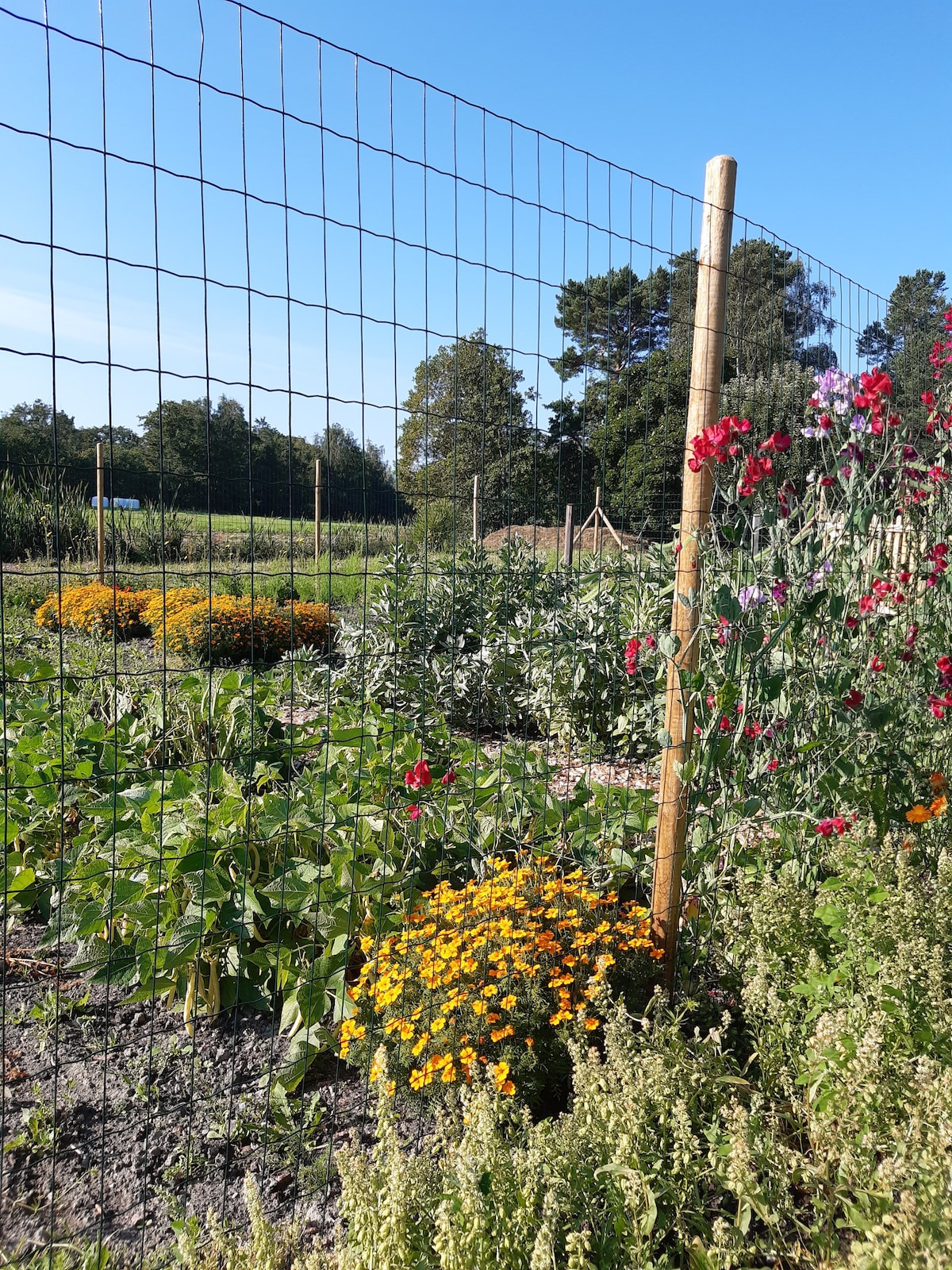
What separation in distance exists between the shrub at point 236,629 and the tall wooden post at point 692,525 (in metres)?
4.28

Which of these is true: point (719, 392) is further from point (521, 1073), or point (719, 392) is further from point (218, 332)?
point (521, 1073)

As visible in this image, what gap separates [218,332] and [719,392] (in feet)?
4.14

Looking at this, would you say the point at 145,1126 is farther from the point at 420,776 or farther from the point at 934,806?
the point at 934,806

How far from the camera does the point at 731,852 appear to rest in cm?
236

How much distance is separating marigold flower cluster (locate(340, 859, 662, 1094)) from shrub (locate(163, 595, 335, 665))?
4.25 m

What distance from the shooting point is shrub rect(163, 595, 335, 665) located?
21.4 ft

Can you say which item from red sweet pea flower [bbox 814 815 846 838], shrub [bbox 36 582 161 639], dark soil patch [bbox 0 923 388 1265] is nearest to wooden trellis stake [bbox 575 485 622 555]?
red sweet pea flower [bbox 814 815 846 838]

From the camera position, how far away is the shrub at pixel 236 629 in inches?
257

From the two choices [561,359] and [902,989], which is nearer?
[902,989]

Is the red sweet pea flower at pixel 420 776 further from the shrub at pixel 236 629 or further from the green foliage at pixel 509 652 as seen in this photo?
the shrub at pixel 236 629

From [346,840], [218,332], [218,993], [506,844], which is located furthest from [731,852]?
[218,332]

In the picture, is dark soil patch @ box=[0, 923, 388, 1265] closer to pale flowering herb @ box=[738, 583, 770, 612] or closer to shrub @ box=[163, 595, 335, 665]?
pale flowering herb @ box=[738, 583, 770, 612]

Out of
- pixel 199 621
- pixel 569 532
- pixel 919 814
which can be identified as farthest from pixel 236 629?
pixel 919 814

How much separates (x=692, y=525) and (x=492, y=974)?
1188mm
